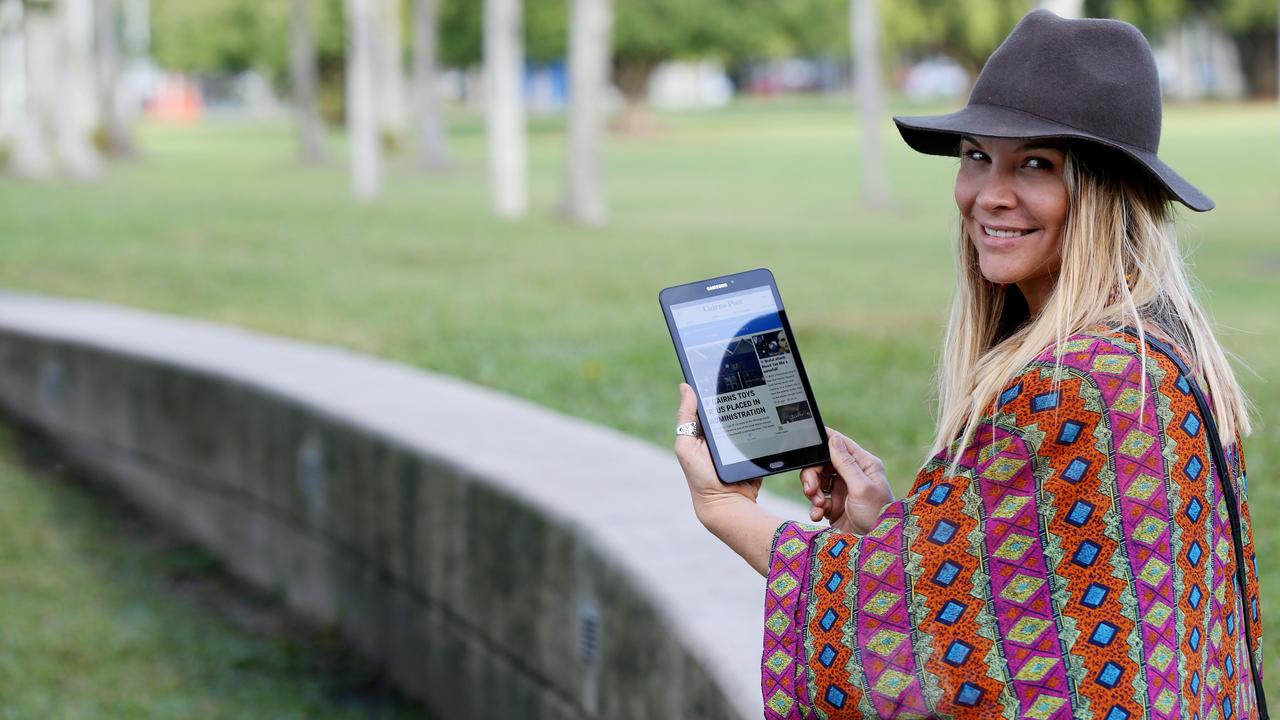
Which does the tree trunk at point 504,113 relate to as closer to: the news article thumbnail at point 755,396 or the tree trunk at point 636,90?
the news article thumbnail at point 755,396

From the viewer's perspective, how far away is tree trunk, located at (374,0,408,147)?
41.1 meters

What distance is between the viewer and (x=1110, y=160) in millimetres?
2473

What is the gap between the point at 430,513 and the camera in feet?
19.4

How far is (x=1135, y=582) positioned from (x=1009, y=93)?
27.9 inches

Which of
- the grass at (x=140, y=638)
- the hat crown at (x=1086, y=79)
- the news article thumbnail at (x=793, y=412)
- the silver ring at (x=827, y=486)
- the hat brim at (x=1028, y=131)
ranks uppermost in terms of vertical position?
the hat crown at (x=1086, y=79)

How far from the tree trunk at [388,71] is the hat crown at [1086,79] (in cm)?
3743

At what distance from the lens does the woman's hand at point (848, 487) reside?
283cm

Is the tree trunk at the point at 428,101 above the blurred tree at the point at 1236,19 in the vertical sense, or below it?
below

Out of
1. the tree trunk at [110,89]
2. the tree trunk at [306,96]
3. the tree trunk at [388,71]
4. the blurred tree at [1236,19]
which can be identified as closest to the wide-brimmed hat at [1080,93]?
the tree trunk at [306,96]

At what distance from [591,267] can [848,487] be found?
13102mm

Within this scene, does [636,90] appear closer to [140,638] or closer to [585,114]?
[585,114]

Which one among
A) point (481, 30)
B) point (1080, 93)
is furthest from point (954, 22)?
point (1080, 93)

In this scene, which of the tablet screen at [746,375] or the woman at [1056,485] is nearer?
the woman at [1056,485]

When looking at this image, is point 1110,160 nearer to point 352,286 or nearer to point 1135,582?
point 1135,582
